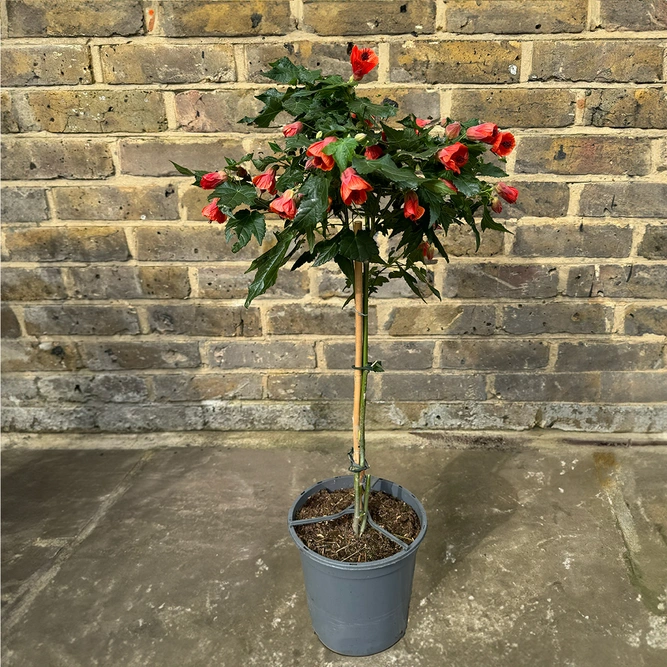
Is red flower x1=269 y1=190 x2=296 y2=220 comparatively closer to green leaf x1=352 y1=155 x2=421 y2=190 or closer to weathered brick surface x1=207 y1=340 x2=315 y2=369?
green leaf x1=352 y1=155 x2=421 y2=190

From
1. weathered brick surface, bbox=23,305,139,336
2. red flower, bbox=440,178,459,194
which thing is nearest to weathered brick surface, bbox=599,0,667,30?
red flower, bbox=440,178,459,194

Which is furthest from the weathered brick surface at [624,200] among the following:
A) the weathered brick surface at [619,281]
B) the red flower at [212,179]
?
the red flower at [212,179]

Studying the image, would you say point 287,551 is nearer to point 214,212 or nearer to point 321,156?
point 214,212

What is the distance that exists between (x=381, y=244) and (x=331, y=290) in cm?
25

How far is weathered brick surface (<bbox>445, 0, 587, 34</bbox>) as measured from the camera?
1.75 m

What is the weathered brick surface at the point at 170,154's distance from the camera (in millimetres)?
1915

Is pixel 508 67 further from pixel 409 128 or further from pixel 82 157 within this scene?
pixel 82 157

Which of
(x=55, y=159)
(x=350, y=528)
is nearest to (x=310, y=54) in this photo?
(x=55, y=159)

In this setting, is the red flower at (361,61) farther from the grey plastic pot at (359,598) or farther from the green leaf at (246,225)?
the grey plastic pot at (359,598)

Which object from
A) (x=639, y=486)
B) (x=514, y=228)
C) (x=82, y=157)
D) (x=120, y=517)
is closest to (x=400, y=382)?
(x=514, y=228)

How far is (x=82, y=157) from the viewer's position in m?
1.96

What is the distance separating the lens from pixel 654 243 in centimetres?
195

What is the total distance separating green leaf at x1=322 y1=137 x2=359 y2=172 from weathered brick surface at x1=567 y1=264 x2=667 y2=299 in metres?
1.36

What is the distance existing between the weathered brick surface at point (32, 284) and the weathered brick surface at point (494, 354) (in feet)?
4.79
